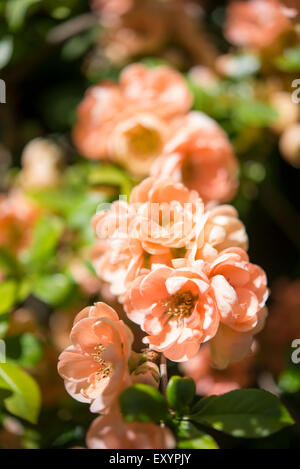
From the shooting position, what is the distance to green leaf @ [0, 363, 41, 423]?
579mm

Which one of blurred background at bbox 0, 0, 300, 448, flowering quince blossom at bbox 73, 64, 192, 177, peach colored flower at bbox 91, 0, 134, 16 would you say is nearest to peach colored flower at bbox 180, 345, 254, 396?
blurred background at bbox 0, 0, 300, 448

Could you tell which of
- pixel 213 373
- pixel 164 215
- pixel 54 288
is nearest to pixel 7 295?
pixel 54 288

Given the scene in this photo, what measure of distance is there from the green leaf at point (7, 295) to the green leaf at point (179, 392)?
0.30 meters

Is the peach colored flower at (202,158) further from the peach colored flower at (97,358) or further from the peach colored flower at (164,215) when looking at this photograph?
the peach colored flower at (97,358)

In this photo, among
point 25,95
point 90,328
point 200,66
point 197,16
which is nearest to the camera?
point 90,328

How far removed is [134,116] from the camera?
0.82 meters

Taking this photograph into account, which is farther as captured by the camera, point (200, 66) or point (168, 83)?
point (200, 66)

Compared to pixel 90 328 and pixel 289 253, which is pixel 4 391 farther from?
pixel 289 253

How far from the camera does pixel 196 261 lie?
1.65 ft

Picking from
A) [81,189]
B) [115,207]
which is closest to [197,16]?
[81,189]

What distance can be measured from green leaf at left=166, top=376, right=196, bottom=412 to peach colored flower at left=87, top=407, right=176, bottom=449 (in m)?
Answer: 0.03

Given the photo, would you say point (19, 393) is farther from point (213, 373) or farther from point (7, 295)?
point (213, 373)

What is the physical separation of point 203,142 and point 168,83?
181 millimetres

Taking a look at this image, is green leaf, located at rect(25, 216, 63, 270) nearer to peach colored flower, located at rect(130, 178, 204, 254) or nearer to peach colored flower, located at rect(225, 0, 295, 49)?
peach colored flower, located at rect(130, 178, 204, 254)
